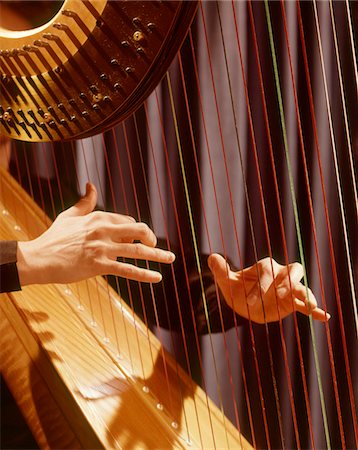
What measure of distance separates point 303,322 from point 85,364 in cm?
67

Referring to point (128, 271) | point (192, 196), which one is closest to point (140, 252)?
point (128, 271)

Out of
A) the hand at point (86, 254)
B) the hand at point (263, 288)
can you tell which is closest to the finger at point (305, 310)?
the hand at point (263, 288)

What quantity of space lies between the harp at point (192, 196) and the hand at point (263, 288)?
2.1 inches

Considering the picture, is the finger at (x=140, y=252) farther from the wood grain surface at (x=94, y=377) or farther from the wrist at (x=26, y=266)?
the wood grain surface at (x=94, y=377)

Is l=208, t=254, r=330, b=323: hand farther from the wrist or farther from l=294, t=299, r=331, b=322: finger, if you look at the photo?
the wrist

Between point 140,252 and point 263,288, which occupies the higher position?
point 140,252

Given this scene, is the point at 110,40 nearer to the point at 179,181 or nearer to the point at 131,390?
the point at 131,390

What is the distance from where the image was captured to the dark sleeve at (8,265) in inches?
37.4

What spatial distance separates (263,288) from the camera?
120 centimetres

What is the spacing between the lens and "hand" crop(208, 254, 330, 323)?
3.76 ft

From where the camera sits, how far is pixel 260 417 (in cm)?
165

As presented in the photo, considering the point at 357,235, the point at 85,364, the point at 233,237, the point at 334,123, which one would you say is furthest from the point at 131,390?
the point at 334,123

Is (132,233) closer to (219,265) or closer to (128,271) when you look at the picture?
(128,271)

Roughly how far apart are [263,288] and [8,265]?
1.57 ft
